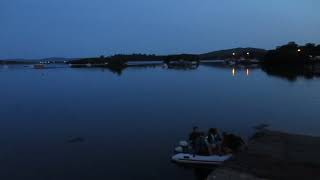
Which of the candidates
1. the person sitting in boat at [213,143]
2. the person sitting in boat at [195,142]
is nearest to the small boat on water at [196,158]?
the person sitting in boat at [195,142]

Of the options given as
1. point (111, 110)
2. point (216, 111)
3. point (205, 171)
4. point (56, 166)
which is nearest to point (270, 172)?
point (205, 171)

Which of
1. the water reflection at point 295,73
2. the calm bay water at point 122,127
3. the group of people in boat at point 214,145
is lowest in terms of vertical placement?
the water reflection at point 295,73

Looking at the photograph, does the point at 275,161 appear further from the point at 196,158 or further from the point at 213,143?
the point at 213,143

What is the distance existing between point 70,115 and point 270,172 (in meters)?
30.3

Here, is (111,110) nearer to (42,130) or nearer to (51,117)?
(51,117)

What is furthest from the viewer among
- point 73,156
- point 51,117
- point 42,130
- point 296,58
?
point 296,58

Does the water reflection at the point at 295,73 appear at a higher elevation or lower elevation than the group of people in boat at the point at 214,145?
lower

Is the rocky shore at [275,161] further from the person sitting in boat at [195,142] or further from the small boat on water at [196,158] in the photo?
the person sitting in boat at [195,142]

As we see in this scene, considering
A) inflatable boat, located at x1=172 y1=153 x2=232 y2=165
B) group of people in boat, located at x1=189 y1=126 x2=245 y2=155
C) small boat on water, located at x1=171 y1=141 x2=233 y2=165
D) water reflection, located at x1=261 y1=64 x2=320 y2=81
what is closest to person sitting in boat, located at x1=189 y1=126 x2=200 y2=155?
group of people in boat, located at x1=189 y1=126 x2=245 y2=155

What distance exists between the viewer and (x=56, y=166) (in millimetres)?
23766

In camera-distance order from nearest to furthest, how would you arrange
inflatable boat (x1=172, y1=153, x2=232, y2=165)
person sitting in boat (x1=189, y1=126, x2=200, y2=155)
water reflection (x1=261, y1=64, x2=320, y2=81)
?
1. inflatable boat (x1=172, y1=153, x2=232, y2=165)
2. person sitting in boat (x1=189, y1=126, x2=200, y2=155)
3. water reflection (x1=261, y1=64, x2=320, y2=81)

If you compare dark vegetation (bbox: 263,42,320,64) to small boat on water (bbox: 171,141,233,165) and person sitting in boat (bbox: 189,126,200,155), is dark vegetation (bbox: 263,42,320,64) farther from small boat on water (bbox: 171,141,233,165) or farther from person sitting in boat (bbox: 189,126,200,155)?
small boat on water (bbox: 171,141,233,165)

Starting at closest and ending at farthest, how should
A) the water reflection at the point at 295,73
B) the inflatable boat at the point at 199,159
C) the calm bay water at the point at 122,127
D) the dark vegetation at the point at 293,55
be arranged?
the inflatable boat at the point at 199,159
the calm bay water at the point at 122,127
the water reflection at the point at 295,73
the dark vegetation at the point at 293,55

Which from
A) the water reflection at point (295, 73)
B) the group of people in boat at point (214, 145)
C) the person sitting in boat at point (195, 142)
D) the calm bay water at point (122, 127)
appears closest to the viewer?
the group of people in boat at point (214, 145)
